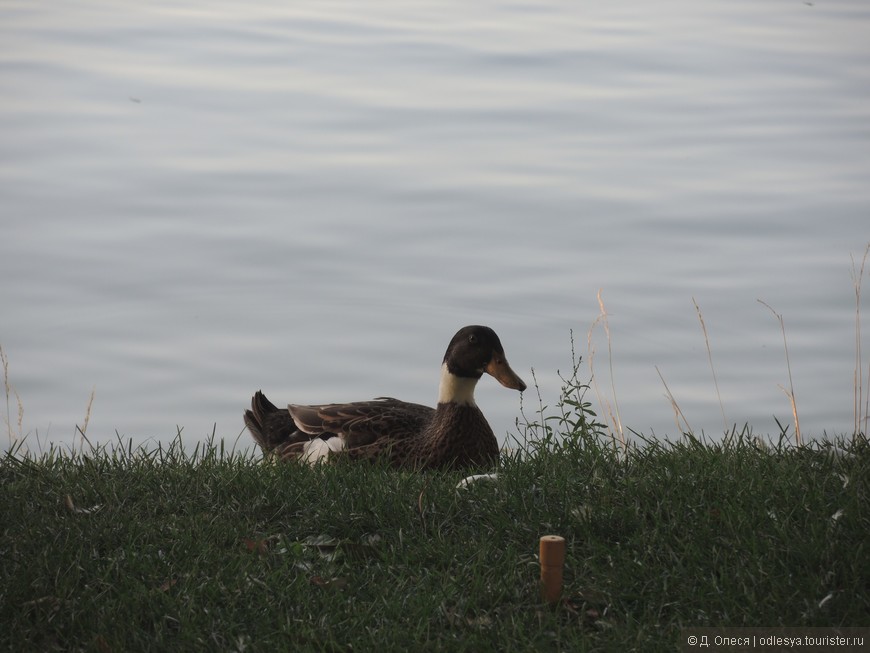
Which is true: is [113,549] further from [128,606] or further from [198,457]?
[198,457]

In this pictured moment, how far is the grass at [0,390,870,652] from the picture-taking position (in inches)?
176

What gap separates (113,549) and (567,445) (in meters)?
2.12

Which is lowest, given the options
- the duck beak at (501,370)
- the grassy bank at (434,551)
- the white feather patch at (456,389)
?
the grassy bank at (434,551)

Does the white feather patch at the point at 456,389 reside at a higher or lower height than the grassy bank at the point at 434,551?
higher

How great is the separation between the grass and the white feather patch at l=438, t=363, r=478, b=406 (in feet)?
3.12

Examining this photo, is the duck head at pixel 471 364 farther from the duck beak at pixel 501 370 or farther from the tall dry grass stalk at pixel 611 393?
the tall dry grass stalk at pixel 611 393

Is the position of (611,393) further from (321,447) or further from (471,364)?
(321,447)

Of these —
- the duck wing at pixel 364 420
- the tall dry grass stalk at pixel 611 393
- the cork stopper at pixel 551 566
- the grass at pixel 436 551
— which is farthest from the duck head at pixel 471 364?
the cork stopper at pixel 551 566

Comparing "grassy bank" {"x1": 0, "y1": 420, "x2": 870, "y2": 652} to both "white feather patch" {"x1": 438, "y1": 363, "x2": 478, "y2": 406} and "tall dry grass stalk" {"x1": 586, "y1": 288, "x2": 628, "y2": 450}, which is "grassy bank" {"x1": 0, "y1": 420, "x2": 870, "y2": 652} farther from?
"tall dry grass stalk" {"x1": 586, "y1": 288, "x2": 628, "y2": 450}

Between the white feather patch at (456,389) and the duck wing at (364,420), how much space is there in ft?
0.61

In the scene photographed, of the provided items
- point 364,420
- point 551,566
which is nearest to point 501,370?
point 364,420

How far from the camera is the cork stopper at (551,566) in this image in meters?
4.37

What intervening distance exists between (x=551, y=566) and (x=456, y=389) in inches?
99.5

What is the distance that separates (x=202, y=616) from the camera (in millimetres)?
4605
